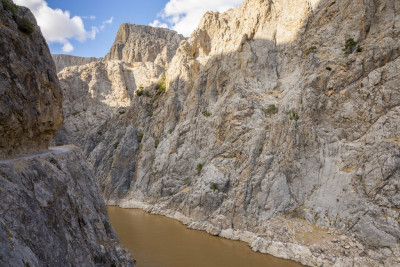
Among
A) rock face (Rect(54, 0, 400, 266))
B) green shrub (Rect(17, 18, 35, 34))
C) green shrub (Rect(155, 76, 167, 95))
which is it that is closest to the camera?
green shrub (Rect(17, 18, 35, 34))

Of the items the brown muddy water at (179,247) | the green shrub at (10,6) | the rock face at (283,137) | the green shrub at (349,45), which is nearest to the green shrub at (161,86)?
the rock face at (283,137)

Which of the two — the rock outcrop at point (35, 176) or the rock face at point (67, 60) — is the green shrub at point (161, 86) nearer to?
the rock outcrop at point (35, 176)

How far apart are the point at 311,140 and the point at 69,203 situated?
83.0 feet

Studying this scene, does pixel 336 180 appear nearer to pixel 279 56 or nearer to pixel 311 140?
pixel 311 140

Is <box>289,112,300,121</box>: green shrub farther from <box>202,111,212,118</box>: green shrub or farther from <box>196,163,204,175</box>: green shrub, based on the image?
<box>196,163,204,175</box>: green shrub

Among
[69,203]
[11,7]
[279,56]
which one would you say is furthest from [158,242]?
[279,56]

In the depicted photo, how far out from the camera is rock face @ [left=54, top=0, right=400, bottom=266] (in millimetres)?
22531

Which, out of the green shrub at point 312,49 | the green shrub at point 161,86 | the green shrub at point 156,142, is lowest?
the green shrub at point 156,142

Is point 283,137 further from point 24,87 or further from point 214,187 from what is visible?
point 24,87

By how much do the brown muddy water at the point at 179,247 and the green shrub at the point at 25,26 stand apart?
62.3 feet

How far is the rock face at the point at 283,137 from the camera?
22.5m

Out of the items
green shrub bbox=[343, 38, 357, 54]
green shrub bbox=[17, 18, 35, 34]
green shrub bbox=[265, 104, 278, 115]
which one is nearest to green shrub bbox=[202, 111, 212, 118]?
green shrub bbox=[265, 104, 278, 115]

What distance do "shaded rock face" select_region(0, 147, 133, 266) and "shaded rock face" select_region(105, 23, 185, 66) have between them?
79.8m

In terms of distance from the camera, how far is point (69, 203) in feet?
42.2
